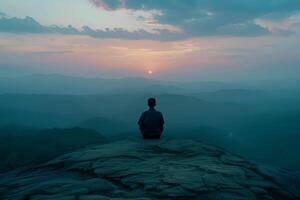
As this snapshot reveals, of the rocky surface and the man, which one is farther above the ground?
the man

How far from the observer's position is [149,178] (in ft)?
23.2

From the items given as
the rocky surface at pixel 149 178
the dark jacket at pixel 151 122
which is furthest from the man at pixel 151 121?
the rocky surface at pixel 149 178

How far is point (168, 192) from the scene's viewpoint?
615 cm

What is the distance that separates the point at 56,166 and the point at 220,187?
15.7ft

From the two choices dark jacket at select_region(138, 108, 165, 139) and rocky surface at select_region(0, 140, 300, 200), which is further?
dark jacket at select_region(138, 108, 165, 139)

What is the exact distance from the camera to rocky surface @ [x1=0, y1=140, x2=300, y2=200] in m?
6.20

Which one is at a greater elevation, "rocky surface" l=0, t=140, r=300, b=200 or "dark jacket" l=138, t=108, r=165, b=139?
"dark jacket" l=138, t=108, r=165, b=139

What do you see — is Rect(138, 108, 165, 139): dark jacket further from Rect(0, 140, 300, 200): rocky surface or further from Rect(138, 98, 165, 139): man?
Rect(0, 140, 300, 200): rocky surface

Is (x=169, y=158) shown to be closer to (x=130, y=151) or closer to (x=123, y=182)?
(x=130, y=151)

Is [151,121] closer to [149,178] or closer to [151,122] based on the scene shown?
[151,122]

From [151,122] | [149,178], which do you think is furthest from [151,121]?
[149,178]

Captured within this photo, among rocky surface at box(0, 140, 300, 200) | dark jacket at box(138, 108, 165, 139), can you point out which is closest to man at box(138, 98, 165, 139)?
dark jacket at box(138, 108, 165, 139)

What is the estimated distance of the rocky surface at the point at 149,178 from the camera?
6.20 metres

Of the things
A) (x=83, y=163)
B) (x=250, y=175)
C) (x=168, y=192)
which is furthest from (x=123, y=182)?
(x=250, y=175)
